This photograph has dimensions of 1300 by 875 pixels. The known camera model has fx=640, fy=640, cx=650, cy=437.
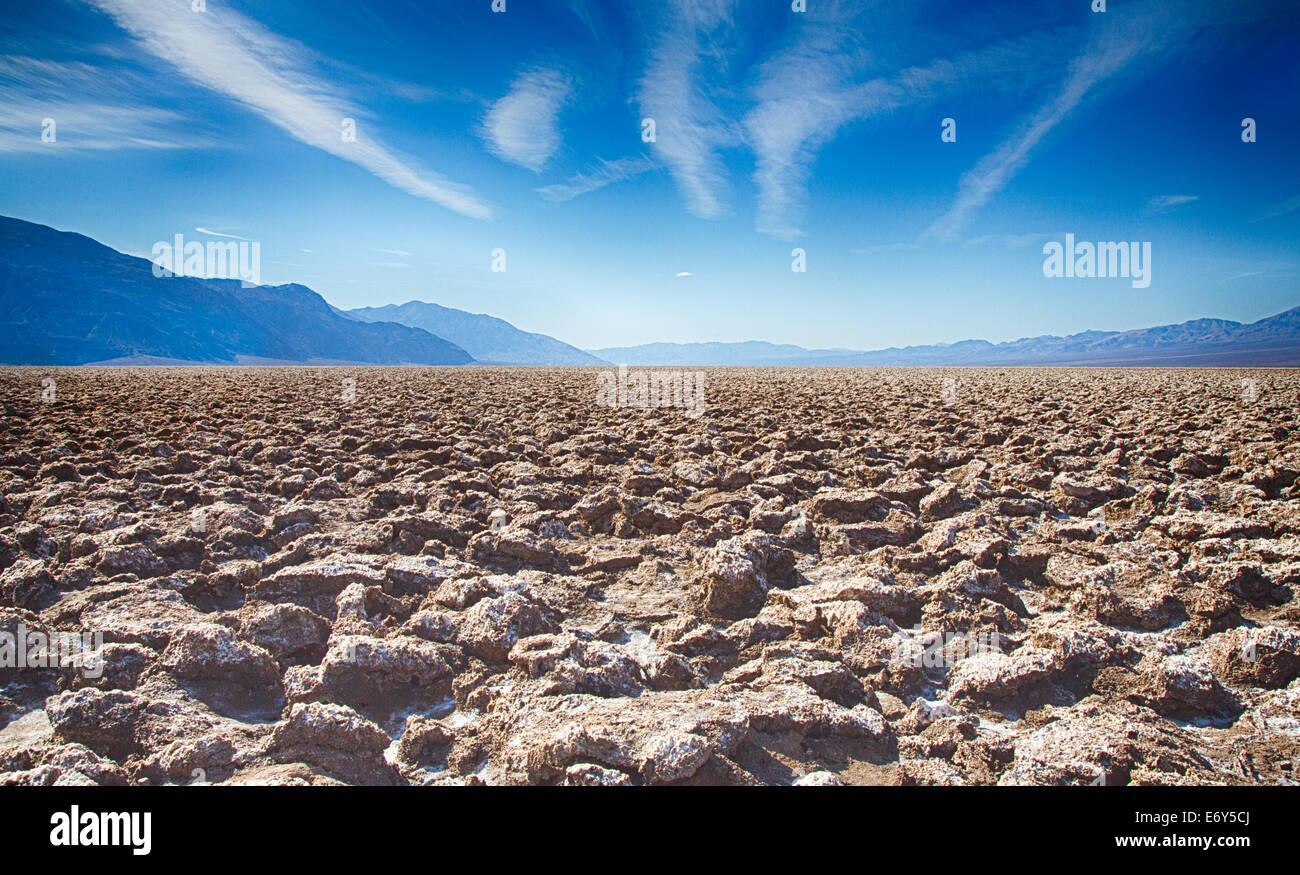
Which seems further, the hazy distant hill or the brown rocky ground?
the hazy distant hill

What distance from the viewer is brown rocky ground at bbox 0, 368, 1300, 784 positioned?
204 centimetres

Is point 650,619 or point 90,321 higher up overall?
point 90,321

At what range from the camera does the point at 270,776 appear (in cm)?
190

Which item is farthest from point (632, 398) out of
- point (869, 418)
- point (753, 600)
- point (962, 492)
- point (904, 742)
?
point (904, 742)

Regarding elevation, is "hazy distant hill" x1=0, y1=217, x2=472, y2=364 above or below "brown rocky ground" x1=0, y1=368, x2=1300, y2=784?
above

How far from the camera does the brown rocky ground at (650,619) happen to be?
2041mm

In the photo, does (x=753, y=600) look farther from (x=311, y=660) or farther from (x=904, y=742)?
(x=311, y=660)

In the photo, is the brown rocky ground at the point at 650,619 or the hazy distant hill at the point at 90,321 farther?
the hazy distant hill at the point at 90,321

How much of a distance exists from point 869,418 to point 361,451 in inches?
313

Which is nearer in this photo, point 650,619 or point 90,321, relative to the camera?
point 650,619

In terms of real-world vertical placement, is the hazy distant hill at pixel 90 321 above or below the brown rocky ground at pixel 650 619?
above

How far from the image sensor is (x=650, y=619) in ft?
10.5
